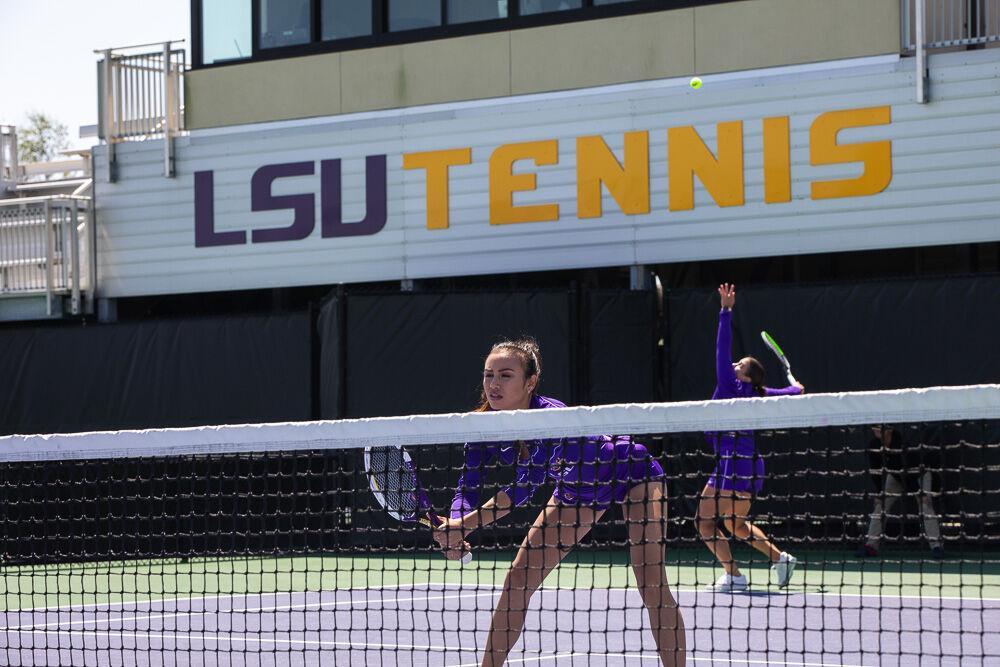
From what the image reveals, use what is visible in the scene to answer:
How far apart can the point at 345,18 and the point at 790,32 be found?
472cm

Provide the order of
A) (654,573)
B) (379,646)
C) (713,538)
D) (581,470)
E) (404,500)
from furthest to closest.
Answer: (713,538), (379,646), (404,500), (581,470), (654,573)

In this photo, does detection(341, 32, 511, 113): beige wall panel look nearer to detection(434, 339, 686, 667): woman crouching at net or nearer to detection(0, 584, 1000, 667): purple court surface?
detection(0, 584, 1000, 667): purple court surface

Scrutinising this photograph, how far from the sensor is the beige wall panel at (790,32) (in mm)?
14188

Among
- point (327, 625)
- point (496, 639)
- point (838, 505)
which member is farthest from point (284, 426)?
point (838, 505)

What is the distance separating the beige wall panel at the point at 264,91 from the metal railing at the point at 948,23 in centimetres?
577

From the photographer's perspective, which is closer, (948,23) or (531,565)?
(531,565)

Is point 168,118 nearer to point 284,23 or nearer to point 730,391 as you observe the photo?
point 284,23

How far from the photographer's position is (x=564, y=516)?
5.80m

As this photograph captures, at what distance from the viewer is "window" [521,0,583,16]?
1544cm

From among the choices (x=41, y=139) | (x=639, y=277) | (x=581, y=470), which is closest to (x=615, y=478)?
(x=581, y=470)

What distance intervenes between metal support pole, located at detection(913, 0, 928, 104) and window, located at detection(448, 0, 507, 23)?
410cm

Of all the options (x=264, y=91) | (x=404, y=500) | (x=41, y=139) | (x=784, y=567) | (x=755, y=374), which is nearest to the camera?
(x=404, y=500)

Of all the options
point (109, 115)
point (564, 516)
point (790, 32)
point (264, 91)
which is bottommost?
point (564, 516)

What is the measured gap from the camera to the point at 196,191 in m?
16.8
